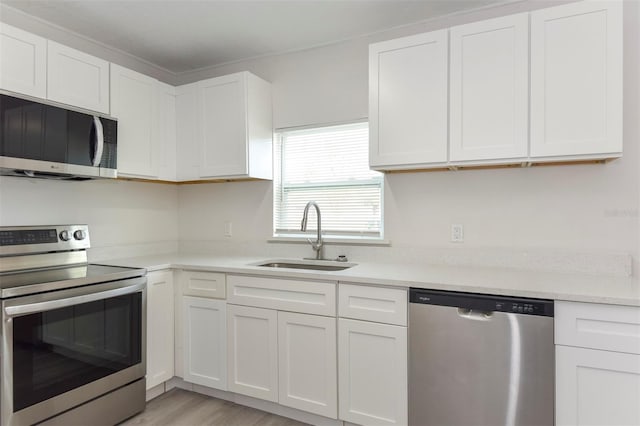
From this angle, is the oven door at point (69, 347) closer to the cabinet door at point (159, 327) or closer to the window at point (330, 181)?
the cabinet door at point (159, 327)

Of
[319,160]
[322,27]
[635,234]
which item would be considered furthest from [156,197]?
[635,234]

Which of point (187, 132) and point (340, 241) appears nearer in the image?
point (340, 241)

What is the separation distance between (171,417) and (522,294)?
6.80 feet

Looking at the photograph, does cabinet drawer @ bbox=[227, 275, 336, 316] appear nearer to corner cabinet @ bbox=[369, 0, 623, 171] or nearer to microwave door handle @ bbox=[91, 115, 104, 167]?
corner cabinet @ bbox=[369, 0, 623, 171]

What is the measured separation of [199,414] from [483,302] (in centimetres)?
180

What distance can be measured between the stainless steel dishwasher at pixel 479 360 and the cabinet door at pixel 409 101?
0.80m

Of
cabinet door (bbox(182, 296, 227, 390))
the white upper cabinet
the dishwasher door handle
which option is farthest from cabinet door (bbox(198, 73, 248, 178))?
the dishwasher door handle

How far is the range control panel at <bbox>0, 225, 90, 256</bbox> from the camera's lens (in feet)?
7.00

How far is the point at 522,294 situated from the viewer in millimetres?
1621

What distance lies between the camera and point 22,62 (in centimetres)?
201

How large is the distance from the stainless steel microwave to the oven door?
27.2 inches

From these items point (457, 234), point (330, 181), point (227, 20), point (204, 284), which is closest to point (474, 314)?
point (457, 234)

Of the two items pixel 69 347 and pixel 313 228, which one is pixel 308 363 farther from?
pixel 69 347

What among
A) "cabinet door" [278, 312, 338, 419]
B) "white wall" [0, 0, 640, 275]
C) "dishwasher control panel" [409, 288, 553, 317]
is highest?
"white wall" [0, 0, 640, 275]
